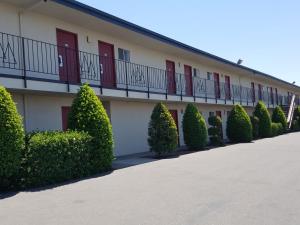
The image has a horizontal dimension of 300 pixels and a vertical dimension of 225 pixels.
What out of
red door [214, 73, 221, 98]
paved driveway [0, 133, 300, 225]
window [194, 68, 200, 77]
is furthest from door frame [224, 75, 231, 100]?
paved driveway [0, 133, 300, 225]

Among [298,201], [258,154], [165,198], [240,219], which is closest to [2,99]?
[165,198]

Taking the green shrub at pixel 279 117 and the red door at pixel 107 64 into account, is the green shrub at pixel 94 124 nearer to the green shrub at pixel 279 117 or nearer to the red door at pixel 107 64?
the red door at pixel 107 64

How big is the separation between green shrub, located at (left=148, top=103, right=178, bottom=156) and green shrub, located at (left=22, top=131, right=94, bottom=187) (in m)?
5.08

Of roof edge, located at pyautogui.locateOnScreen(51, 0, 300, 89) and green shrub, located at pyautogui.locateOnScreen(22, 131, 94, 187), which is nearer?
green shrub, located at pyautogui.locateOnScreen(22, 131, 94, 187)

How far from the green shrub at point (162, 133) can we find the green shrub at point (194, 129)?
2.59 meters

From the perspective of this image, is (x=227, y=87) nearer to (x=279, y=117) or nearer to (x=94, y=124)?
(x=279, y=117)

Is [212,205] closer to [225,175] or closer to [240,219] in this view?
[240,219]

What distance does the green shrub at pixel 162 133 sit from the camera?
1611cm

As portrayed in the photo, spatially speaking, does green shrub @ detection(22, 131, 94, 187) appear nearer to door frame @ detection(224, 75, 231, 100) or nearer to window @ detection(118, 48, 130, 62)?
window @ detection(118, 48, 130, 62)

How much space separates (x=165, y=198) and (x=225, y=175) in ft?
11.2

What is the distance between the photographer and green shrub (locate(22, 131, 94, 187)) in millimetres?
9383

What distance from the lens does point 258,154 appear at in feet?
54.9

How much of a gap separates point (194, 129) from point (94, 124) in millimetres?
8032

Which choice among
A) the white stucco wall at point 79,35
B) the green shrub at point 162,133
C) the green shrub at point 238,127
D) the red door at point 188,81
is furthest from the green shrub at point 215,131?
the green shrub at point 162,133
